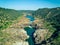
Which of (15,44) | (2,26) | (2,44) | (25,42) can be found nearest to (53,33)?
(25,42)

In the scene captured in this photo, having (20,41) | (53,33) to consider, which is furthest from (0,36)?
(53,33)

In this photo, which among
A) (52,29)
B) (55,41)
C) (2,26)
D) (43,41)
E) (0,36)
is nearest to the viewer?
(55,41)

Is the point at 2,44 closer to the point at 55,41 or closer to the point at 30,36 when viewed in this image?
the point at 55,41

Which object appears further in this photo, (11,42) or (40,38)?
(40,38)

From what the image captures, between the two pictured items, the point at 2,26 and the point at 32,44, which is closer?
the point at 32,44

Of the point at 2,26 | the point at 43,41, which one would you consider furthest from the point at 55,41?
the point at 2,26

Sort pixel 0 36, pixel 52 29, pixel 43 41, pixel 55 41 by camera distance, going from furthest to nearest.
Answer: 1. pixel 52 29
2. pixel 0 36
3. pixel 43 41
4. pixel 55 41

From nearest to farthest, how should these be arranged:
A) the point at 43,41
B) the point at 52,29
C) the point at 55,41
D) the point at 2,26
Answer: the point at 55,41 → the point at 43,41 → the point at 52,29 → the point at 2,26

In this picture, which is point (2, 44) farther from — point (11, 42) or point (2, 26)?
point (2, 26)
